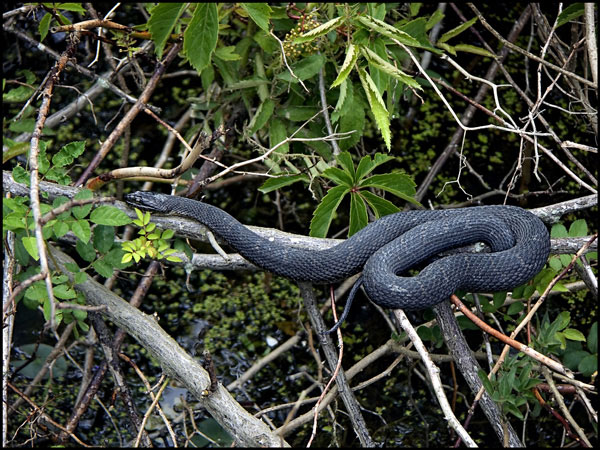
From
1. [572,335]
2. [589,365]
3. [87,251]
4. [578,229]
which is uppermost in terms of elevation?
[578,229]

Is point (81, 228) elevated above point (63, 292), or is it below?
above

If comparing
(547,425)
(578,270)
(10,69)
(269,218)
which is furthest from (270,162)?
(10,69)

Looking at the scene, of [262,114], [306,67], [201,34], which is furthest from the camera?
[262,114]

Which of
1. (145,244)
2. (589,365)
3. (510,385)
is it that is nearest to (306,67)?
(145,244)

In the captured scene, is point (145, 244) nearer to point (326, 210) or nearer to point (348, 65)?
point (326, 210)

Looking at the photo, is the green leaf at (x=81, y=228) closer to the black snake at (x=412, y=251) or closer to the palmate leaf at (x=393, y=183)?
the black snake at (x=412, y=251)

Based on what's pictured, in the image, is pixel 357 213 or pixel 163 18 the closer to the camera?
pixel 163 18

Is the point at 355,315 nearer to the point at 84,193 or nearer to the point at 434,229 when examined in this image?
the point at 434,229

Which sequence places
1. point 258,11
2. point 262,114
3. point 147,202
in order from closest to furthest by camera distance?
point 258,11 → point 147,202 → point 262,114
